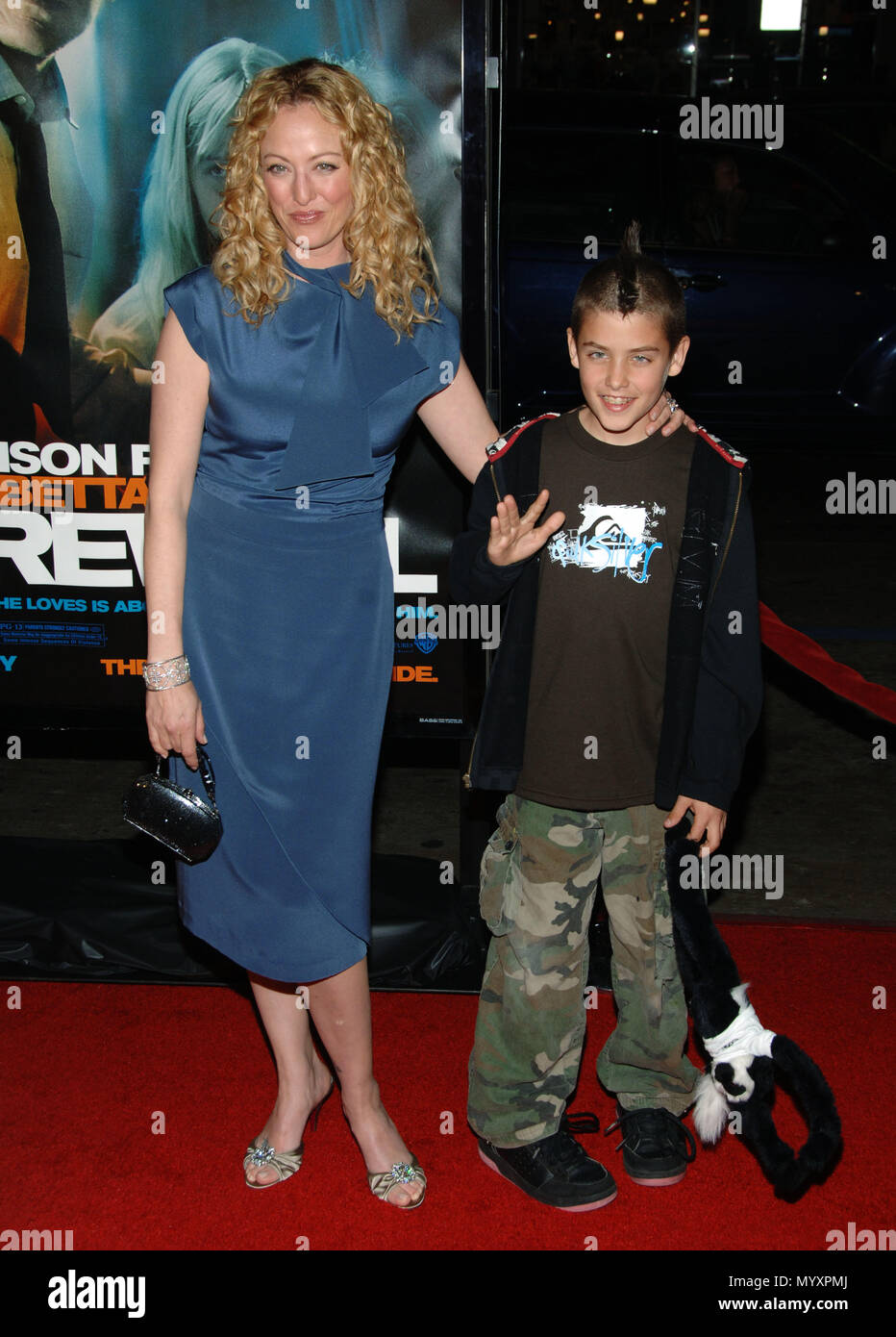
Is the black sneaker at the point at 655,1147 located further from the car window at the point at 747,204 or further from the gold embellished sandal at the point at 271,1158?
the car window at the point at 747,204

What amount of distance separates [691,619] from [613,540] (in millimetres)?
209

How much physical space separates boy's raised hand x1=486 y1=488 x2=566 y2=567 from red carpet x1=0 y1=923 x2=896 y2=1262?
4.49 ft

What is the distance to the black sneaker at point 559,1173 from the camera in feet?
8.86

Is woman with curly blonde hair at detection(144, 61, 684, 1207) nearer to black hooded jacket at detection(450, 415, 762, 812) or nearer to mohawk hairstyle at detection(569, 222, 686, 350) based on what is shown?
black hooded jacket at detection(450, 415, 762, 812)

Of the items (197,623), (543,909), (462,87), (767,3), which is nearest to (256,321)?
(197,623)

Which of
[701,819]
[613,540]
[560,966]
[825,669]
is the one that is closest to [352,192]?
[613,540]

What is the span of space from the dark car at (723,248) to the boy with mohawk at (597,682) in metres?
5.71

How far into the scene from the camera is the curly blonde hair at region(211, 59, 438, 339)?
7.66ft

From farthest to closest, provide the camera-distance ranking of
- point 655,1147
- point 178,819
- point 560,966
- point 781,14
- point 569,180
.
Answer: point 781,14
point 569,180
point 655,1147
point 560,966
point 178,819

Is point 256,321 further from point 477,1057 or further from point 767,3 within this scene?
point 767,3

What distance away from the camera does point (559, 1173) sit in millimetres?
2717

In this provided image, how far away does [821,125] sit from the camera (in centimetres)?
902

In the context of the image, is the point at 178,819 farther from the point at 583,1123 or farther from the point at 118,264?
the point at 118,264

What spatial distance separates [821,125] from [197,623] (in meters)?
8.03
